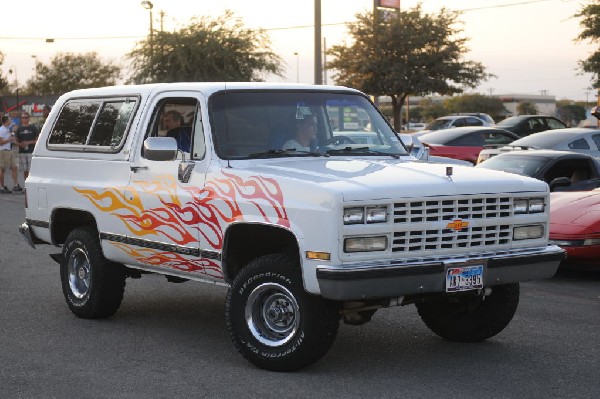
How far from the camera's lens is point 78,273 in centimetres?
885

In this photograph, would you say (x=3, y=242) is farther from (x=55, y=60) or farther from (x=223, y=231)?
(x=55, y=60)

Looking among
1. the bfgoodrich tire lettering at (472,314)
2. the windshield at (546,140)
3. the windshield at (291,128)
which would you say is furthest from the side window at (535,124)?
the bfgoodrich tire lettering at (472,314)

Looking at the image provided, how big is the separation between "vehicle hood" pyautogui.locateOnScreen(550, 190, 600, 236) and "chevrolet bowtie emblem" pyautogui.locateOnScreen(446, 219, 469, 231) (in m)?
4.40

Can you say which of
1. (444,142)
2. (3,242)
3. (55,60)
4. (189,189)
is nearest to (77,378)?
(189,189)

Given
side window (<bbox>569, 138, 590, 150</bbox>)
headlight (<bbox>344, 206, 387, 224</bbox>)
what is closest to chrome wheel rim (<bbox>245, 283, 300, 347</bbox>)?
headlight (<bbox>344, 206, 387, 224</bbox>)

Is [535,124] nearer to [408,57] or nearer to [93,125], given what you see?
[408,57]

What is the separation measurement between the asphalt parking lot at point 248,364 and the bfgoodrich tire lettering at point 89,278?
0.13m

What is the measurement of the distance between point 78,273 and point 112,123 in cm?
134

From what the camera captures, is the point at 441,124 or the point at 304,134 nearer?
the point at 304,134

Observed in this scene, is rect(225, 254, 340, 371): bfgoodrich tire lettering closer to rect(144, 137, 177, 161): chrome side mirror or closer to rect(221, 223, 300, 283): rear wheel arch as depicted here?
rect(221, 223, 300, 283): rear wheel arch

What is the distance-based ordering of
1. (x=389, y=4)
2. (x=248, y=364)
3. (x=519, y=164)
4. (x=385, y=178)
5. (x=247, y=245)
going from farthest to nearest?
(x=389, y=4) < (x=519, y=164) < (x=247, y=245) < (x=248, y=364) < (x=385, y=178)

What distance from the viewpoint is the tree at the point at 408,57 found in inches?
1683

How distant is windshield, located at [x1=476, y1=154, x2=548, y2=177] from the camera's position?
1323cm

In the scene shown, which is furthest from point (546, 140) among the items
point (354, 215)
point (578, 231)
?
point (354, 215)
